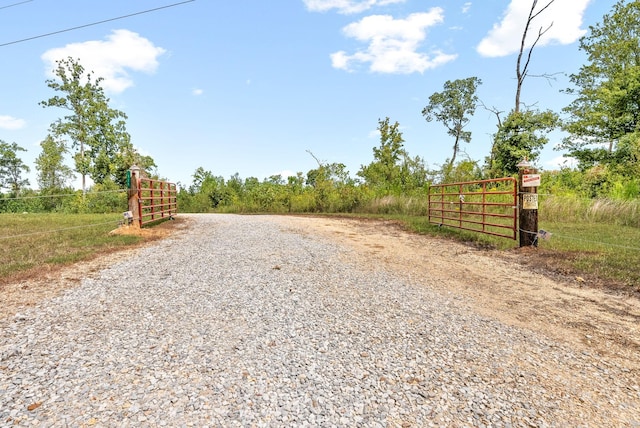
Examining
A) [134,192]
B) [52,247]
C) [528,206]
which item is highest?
[134,192]

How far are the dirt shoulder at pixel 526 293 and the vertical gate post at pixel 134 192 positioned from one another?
18.9ft

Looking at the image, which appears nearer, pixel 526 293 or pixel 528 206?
pixel 526 293

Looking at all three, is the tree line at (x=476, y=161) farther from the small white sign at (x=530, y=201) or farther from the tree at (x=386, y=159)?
the small white sign at (x=530, y=201)

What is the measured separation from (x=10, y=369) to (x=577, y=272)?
21.7 ft

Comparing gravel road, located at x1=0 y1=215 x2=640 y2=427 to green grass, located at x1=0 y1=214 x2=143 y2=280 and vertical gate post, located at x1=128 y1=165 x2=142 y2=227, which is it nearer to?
green grass, located at x1=0 y1=214 x2=143 y2=280

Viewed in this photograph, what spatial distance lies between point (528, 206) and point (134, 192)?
29.9ft

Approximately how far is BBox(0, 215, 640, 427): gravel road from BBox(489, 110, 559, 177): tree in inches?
706

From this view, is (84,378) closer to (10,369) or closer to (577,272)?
(10,369)

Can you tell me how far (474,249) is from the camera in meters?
6.84

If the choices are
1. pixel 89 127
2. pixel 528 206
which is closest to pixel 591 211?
pixel 528 206

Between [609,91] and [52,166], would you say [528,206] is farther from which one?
[52,166]

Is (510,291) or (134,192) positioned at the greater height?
(134,192)

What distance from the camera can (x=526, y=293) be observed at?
13.3ft

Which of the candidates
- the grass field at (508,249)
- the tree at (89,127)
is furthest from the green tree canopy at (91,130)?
the grass field at (508,249)
